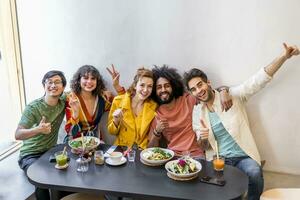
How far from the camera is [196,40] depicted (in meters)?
2.78

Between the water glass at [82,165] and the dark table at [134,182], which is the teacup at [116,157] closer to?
the dark table at [134,182]

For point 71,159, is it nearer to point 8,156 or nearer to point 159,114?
point 159,114

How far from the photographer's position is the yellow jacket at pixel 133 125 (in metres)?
2.76

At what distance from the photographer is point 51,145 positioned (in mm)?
2818

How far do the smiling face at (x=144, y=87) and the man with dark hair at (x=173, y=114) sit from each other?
3.0 inches

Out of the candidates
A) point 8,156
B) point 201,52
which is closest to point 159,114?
point 201,52

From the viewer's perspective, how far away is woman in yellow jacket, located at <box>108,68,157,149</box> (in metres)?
2.72

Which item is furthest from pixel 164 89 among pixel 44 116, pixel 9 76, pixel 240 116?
pixel 9 76

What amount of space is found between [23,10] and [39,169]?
1645 millimetres

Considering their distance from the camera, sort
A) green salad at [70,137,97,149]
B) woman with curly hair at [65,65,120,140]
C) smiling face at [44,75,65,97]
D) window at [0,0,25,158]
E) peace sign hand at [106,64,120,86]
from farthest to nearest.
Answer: window at [0,0,25,158], peace sign hand at [106,64,120,86], woman with curly hair at [65,65,120,140], smiling face at [44,75,65,97], green salad at [70,137,97,149]

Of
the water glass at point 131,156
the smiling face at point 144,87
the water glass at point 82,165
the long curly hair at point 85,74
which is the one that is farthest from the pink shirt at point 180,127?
the water glass at point 82,165

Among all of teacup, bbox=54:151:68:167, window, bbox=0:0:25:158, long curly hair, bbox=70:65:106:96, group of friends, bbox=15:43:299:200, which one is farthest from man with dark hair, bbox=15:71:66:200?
window, bbox=0:0:25:158

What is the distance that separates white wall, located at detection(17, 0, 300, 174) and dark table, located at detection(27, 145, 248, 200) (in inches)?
32.3

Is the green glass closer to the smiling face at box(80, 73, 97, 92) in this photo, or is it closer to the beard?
the smiling face at box(80, 73, 97, 92)
